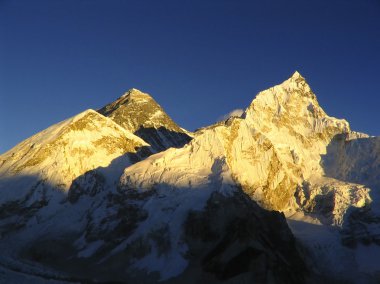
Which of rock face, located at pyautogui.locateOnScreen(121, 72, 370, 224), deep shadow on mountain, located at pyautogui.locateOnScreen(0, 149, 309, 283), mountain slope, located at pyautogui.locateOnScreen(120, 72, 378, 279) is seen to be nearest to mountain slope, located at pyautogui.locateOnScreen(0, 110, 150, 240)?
deep shadow on mountain, located at pyautogui.locateOnScreen(0, 149, 309, 283)

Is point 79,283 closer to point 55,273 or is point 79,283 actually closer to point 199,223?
point 55,273

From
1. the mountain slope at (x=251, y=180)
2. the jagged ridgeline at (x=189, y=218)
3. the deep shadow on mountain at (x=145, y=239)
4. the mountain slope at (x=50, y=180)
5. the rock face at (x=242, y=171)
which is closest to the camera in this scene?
the deep shadow on mountain at (x=145, y=239)

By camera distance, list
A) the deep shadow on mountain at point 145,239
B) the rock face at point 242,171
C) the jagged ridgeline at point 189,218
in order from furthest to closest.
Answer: the rock face at point 242,171
the jagged ridgeline at point 189,218
the deep shadow on mountain at point 145,239

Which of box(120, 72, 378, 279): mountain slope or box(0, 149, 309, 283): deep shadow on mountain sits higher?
box(120, 72, 378, 279): mountain slope

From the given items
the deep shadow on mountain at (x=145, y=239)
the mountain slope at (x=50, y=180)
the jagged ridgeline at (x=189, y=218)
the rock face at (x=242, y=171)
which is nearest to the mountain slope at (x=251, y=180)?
the rock face at (x=242, y=171)

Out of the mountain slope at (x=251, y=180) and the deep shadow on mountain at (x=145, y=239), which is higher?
the mountain slope at (x=251, y=180)

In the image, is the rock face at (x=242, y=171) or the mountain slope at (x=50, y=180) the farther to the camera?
the mountain slope at (x=50, y=180)

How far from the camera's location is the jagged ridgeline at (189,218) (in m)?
147

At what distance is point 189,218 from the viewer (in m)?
160

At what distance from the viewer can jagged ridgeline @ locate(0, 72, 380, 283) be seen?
147 m

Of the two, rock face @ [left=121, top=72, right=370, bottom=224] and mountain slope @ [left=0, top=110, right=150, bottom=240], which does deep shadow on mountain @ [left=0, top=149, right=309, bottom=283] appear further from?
rock face @ [left=121, top=72, right=370, bottom=224]

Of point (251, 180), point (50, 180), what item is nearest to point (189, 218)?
point (251, 180)

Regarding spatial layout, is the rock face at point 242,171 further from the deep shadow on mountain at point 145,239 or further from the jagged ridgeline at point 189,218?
the deep shadow on mountain at point 145,239

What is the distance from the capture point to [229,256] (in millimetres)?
144125
